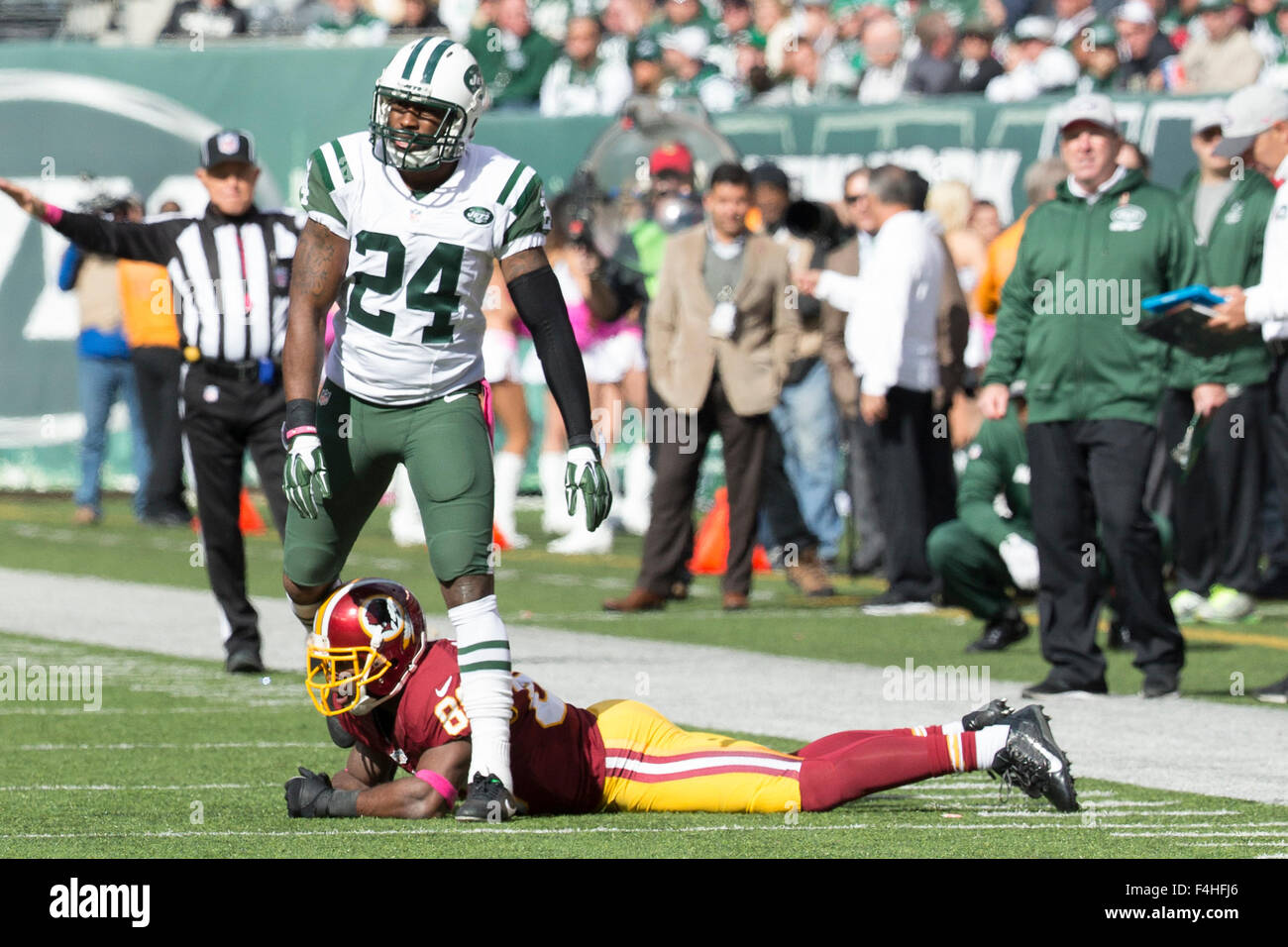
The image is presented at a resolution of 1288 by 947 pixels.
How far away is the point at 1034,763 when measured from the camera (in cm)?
663

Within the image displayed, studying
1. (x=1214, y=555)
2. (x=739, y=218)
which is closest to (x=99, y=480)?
(x=739, y=218)

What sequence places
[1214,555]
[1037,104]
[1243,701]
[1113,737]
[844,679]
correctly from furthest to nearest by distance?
[1037,104] → [1214,555] → [844,679] → [1243,701] → [1113,737]

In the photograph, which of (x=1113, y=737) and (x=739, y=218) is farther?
(x=739, y=218)

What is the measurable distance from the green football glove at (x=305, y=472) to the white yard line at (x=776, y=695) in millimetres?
2327

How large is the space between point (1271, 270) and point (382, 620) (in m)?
4.05

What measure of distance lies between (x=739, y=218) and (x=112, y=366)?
714 centimetres

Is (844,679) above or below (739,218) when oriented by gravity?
below

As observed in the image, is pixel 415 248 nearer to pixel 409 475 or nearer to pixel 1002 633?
pixel 409 475

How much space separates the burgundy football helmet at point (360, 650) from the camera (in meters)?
6.38

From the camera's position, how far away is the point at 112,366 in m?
18.5

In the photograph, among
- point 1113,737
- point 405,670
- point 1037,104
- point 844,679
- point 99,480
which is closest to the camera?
point 405,670

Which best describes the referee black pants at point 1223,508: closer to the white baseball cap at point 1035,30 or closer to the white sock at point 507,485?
the white sock at point 507,485

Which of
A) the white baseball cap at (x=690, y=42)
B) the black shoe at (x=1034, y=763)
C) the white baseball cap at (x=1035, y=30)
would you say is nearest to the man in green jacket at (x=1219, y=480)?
the white baseball cap at (x=1035, y=30)
